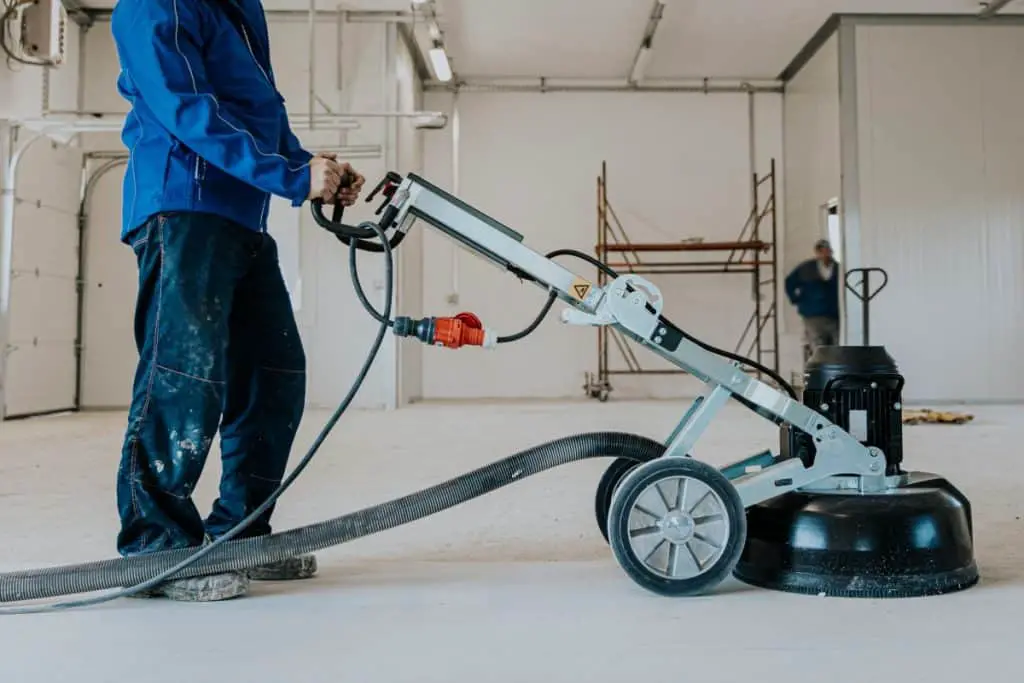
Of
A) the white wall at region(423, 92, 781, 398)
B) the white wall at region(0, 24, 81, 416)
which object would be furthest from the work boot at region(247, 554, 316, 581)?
the white wall at region(423, 92, 781, 398)

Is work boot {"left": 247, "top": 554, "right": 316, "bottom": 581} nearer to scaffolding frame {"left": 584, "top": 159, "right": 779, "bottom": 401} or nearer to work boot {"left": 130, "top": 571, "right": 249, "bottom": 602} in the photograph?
work boot {"left": 130, "top": 571, "right": 249, "bottom": 602}

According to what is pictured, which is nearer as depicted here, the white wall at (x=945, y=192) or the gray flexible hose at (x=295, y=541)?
the gray flexible hose at (x=295, y=541)

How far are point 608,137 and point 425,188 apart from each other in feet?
24.8

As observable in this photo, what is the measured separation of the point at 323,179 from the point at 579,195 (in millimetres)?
7388

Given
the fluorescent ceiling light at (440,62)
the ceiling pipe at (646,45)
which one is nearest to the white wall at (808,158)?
the ceiling pipe at (646,45)

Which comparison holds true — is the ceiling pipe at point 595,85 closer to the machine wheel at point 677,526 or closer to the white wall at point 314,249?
the white wall at point 314,249

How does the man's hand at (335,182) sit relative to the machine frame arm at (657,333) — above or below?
above

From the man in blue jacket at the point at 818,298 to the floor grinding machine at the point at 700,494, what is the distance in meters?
5.78

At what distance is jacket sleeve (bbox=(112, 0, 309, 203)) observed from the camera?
1.27 m

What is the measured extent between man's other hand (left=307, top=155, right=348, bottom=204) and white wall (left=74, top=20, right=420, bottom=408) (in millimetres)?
5184

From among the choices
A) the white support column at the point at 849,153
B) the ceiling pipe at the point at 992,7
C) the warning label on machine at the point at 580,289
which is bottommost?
the warning label on machine at the point at 580,289

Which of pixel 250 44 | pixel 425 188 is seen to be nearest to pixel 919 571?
pixel 425 188

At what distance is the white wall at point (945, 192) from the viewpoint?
23.2 feet

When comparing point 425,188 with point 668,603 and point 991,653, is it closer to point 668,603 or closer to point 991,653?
point 668,603
